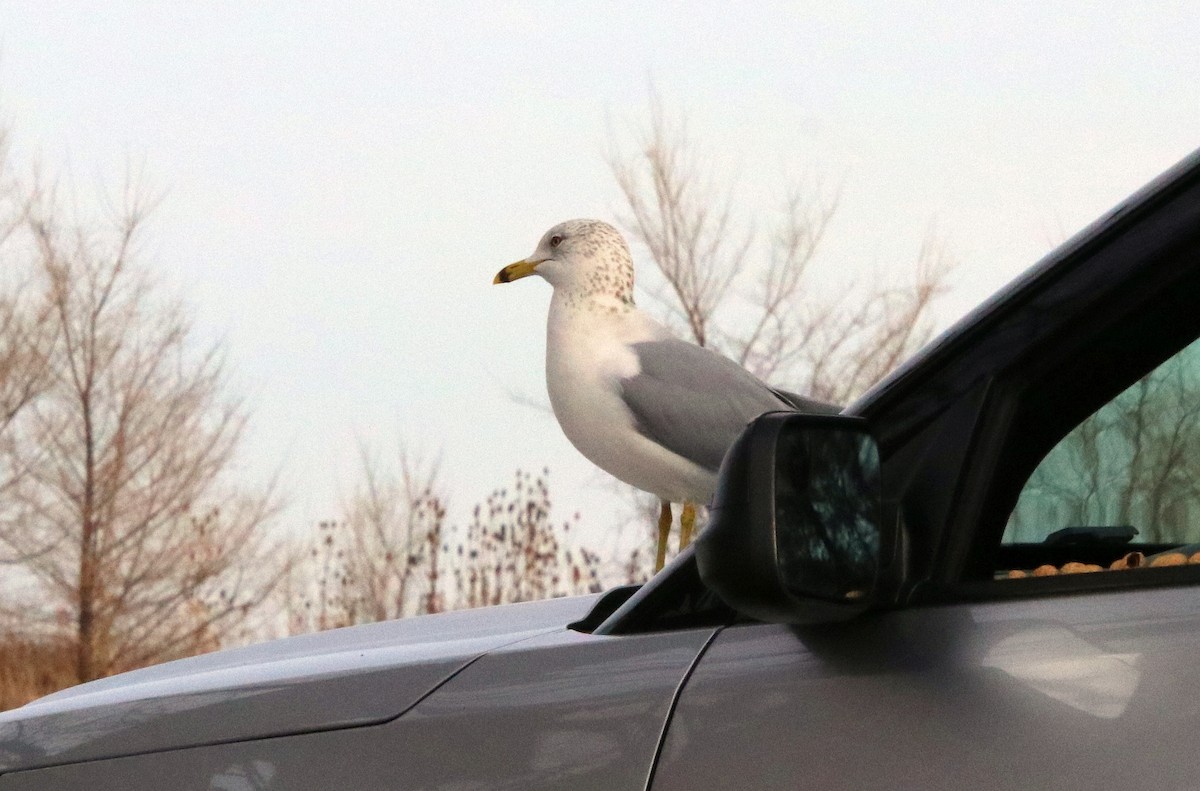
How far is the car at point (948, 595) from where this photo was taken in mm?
1606

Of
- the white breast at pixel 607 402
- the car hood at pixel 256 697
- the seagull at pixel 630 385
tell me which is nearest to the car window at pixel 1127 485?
the car hood at pixel 256 697

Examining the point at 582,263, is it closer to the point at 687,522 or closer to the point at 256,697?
the point at 687,522

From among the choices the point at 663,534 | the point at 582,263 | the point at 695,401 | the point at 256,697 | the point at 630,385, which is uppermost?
the point at 582,263

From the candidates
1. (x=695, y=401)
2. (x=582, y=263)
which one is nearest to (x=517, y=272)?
(x=582, y=263)

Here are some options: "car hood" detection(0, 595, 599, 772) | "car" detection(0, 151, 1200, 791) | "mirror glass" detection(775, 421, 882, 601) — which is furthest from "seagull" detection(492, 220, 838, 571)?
"mirror glass" detection(775, 421, 882, 601)

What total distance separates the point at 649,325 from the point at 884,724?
19.5ft

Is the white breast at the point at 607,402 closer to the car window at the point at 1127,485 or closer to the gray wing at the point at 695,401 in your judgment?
the gray wing at the point at 695,401

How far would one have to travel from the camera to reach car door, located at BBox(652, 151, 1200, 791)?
5.24ft

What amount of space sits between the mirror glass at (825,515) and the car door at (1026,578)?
0.11 metres

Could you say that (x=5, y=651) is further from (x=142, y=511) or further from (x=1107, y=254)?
(x=1107, y=254)

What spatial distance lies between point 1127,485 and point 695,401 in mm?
5165

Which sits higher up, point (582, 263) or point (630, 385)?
point (582, 263)

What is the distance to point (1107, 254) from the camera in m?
1.71

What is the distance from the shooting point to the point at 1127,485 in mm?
1721
